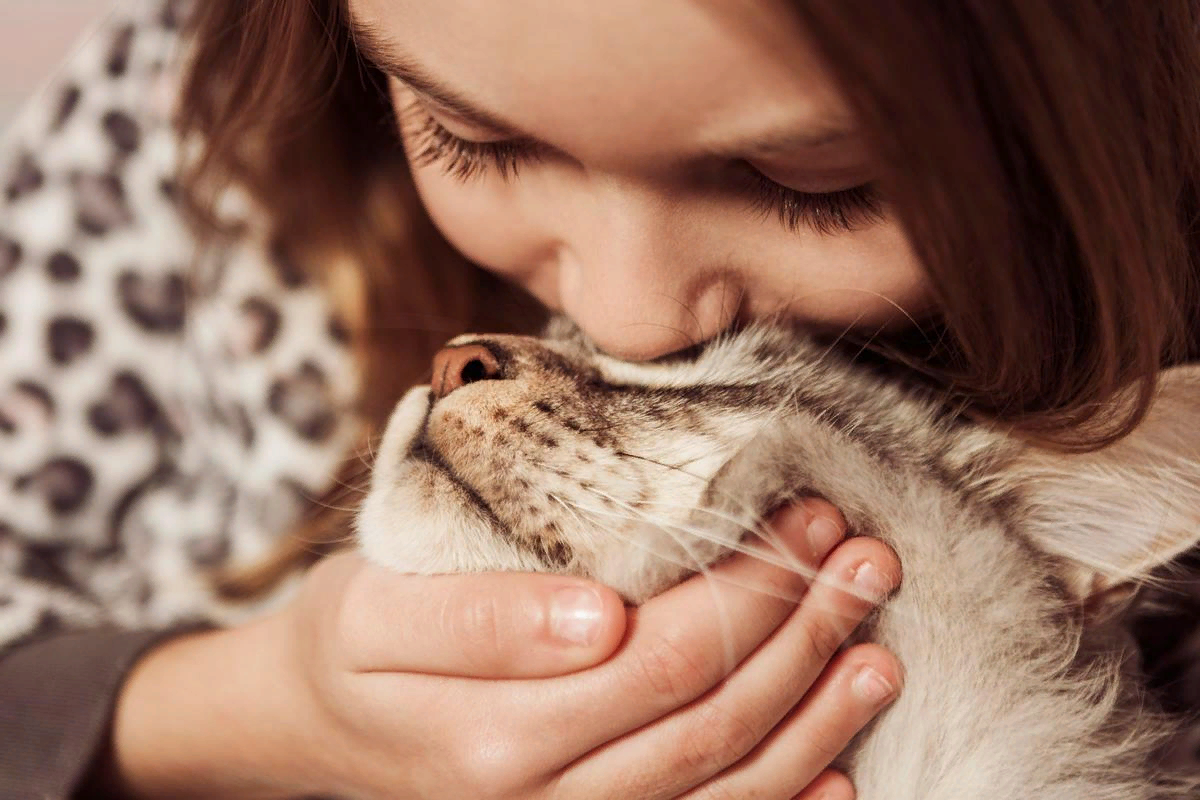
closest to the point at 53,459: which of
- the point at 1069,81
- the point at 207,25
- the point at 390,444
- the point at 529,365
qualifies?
the point at 207,25

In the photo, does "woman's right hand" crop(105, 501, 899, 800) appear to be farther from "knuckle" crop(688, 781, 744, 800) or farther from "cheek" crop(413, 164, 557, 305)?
"cheek" crop(413, 164, 557, 305)

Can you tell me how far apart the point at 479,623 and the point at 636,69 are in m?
0.49

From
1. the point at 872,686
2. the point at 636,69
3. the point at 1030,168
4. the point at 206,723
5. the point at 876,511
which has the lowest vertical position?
the point at 206,723

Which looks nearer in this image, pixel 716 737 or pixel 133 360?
pixel 716 737

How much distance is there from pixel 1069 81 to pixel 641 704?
0.61 m

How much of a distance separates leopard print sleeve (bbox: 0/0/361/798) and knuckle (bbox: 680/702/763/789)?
896 mm

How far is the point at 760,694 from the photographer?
87 cm

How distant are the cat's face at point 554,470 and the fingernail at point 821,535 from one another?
0.06 m

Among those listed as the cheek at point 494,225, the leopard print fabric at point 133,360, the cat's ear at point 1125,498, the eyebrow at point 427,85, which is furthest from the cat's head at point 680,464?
the leopard print fabric at point 133,360

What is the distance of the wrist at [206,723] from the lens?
123cm

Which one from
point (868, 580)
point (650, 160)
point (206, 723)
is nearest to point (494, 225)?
point (650, 160)

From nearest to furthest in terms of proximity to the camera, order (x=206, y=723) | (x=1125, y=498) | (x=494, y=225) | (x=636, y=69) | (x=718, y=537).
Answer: (x=636, y=69) → (x=718, y=537) → (x=1125, y=498) → (x=494, y=225) → (x=206, y=723)

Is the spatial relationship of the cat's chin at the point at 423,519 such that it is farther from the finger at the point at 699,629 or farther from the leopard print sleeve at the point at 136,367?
the leopard print sleeve at the point at 136,367

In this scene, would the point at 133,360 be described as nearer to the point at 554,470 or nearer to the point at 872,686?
the point at 554,470
